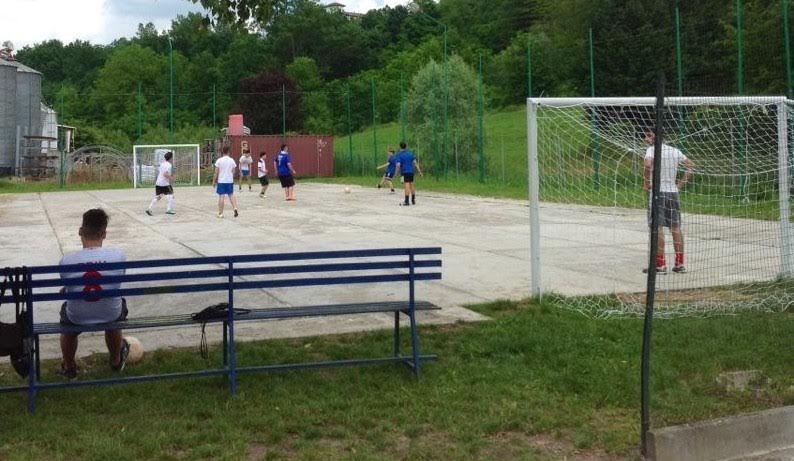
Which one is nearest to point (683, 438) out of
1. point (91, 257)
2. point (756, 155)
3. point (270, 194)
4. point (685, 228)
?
point (91, 257)

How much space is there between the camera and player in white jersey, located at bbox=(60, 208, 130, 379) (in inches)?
229

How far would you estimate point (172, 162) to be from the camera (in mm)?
42469

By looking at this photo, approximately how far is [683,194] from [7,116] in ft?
160

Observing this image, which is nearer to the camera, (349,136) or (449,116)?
(449,116)

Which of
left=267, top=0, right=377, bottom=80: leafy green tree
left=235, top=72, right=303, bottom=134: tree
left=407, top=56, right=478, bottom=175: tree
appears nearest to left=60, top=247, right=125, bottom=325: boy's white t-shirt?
left=407, top=56, right=478, bottom=175: tree

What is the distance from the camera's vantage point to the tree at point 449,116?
36625 mm

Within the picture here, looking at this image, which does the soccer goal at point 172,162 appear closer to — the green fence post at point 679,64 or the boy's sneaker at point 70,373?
the green fence post at point 679,64

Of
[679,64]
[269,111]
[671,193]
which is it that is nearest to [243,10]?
[671,193]

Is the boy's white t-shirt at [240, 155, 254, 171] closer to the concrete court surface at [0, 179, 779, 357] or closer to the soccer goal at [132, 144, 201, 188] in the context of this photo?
the concrete court surface at [0, 179, 779, 357]

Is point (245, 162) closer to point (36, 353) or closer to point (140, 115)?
point (140, 115)

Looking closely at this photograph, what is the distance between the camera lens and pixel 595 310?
8414 mm

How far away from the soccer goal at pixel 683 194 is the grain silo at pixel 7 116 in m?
42.8

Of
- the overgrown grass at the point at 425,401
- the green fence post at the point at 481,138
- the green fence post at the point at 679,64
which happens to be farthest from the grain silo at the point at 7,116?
the overgrown grass at the point at 425,401

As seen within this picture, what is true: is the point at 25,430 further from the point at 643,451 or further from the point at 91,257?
the point at 643,451
